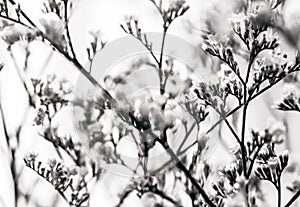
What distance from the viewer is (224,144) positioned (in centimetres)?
51

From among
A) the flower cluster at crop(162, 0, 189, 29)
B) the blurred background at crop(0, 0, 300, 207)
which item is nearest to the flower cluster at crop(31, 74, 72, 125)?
the blurred background at crop(0, 0, 300, 207)

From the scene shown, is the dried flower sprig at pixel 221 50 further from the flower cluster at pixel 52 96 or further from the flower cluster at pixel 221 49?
the flower cluster at pixel 52 96

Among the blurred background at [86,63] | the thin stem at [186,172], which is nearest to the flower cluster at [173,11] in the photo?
the blurred background at [86,63]

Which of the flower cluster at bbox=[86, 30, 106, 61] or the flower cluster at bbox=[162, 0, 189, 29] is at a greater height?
the flower cluster at bbox=[86, 30, 106, 61]

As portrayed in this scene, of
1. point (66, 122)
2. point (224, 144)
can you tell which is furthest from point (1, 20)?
point (224, 144)

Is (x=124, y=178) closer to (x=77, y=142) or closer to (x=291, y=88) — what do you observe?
(x=77, y=142)

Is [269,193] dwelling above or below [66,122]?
below

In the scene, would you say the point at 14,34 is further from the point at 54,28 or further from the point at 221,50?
the point at 221,50

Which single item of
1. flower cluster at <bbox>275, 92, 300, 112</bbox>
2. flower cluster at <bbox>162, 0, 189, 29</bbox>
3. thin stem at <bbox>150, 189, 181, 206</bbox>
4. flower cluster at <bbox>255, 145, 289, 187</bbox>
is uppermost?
flower cluster at <bbox>162, 0, 189, 29</bbox>

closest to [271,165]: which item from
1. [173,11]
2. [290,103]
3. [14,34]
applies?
[290,103]

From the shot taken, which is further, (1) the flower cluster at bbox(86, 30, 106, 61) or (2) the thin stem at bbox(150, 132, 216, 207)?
(1) the flower cluster at bbox(86, 30, 106, 61)

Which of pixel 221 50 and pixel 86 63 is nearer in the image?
pixel 221 50

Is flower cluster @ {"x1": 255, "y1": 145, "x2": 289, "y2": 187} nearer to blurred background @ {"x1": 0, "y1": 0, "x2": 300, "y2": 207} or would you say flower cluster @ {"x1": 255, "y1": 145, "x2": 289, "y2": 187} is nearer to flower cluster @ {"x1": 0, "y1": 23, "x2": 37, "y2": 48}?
blurred background @ {"x1": 0, "y1": 0, "x2": 300, "y2": 207}

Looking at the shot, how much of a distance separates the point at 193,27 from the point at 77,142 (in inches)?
7.2
